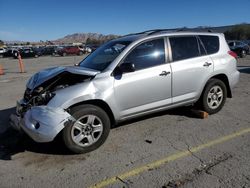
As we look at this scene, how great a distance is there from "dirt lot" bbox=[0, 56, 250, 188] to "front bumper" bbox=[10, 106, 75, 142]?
43 centimetres

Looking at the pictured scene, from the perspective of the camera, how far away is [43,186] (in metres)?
3.29

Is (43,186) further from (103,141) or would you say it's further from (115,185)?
(103,141)

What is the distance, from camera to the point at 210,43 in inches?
223

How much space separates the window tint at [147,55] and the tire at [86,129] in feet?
3.54

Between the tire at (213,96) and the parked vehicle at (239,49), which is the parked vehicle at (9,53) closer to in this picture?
the parked vehicle at (239,49)

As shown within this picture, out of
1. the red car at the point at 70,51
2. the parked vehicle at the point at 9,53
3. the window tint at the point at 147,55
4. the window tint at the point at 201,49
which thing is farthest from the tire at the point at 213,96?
the parked vehicle at the point at 9,53

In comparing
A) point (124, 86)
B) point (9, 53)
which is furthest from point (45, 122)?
point (9, 53)

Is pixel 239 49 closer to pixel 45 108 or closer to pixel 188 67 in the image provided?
pixel 188 67

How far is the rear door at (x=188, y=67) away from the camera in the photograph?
16.5 feet

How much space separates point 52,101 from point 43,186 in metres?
1.22

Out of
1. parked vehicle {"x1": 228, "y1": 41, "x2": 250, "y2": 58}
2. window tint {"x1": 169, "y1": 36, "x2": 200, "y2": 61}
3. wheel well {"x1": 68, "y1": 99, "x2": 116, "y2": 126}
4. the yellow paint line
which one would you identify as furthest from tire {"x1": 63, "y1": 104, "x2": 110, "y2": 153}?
parked vehicle {"x1": 228, "y1": 41, "x2": 250, "y2": 58}

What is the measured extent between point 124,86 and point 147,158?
1247 millimetres

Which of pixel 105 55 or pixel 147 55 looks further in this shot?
pixel 105 55

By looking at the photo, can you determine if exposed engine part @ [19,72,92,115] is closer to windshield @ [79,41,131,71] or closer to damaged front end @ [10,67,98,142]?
damaged front end @ [10,67,98,142]
